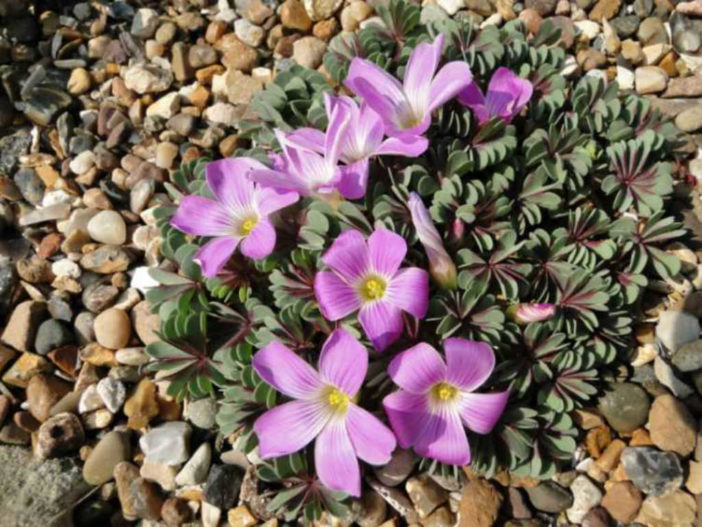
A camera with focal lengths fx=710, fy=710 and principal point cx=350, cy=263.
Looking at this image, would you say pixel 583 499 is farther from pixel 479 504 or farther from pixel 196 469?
pixel 196 469

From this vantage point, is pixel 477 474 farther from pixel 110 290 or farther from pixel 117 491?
pixel 110 290

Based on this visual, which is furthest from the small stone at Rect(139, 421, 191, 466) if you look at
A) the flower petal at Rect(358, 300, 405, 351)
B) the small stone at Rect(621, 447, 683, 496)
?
the small stone at Rect(621, 447, 683, 496)

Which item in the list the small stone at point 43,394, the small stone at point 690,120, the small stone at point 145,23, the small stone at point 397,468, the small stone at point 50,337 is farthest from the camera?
the small stone at point 145,23

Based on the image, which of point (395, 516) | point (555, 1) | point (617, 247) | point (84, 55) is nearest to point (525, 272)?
point (617, 247)

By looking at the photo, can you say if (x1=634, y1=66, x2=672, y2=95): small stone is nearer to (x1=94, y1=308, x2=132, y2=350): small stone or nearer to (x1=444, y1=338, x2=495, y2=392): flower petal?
(x1=444, y1=338, x2=495, y2=392): flower petal

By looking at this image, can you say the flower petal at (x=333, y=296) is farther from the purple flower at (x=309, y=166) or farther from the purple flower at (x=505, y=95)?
the purple flower at (x=505, y=95)

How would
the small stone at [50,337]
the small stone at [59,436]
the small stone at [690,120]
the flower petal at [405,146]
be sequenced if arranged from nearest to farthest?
the flower petal at [405,146] → the small stone at [59,436] → the small stone at [50,337] → the small stone at [690,120]

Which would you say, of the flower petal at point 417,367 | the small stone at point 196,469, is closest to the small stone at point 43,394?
the small stone at point 196,469
